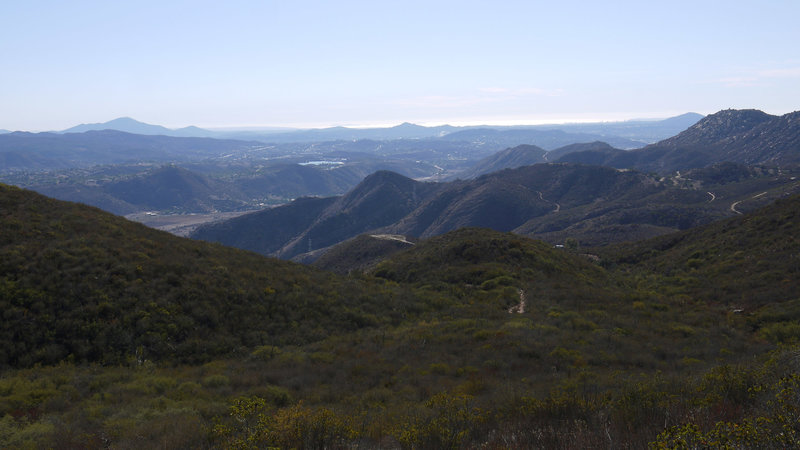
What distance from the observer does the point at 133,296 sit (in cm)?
1525

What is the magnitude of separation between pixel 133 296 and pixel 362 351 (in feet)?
30.7

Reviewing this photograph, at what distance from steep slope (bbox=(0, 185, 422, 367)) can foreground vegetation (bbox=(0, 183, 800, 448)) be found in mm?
77

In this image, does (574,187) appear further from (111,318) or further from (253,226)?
(111,318)

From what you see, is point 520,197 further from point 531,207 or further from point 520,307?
point 520,307

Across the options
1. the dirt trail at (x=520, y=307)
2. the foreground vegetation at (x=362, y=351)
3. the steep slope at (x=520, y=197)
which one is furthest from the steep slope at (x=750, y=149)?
the dirt trail at (x=520, y=307)

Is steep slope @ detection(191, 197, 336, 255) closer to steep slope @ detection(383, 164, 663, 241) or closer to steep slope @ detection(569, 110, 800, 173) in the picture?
steep slope @ detection(383, 164, 663, 241)

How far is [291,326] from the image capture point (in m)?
16.8

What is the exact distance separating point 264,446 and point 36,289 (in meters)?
13.7

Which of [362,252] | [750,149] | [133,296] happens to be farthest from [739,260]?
[750,149]

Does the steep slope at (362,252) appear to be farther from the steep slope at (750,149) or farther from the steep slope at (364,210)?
the steep slope at (750,149)

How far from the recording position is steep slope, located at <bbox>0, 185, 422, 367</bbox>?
42.5 feet

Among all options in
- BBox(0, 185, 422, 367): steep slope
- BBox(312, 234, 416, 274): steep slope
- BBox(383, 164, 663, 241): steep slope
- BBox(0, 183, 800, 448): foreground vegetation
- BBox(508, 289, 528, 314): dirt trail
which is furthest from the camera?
BBox(383, 164, 663, 241): steep slope

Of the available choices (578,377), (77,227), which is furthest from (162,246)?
(578,377)

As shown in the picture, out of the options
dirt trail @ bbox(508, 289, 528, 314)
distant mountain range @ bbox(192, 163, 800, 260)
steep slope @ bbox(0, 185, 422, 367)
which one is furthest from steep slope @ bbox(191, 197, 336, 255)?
dirt trail @ bbox(508, 289, 528, 314)
